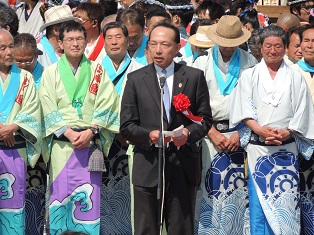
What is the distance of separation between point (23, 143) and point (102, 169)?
78 centimetres

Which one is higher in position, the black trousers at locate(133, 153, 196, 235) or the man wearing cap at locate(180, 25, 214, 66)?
the man wearing cap at locate(180, 25, 214, 66)

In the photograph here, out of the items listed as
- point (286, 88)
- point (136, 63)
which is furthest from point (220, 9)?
point (286, 88)

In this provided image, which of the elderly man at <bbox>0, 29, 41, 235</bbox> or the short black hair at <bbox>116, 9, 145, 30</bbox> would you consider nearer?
the elderly man at <bbox>0, 29, 41, 235</bbox>

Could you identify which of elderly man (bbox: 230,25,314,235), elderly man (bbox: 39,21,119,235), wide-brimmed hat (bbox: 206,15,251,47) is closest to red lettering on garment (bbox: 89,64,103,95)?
elderly man (bbox: 39,21,119,235)

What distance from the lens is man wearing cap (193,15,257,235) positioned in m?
8.31

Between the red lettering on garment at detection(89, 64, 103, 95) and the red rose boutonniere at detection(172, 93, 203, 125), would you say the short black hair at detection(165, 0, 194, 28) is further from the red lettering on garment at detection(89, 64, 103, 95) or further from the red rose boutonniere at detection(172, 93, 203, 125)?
the red rose boutonniere at detection(172, 93, 203, 125)

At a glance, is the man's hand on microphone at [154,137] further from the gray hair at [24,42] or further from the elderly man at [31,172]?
the gray hair at [24,42]

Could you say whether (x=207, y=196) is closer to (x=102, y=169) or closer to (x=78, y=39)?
(x=102, y=169)

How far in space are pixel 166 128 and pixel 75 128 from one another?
1189mm

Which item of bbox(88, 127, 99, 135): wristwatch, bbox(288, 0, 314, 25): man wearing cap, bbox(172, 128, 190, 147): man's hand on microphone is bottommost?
bbox(172, 128, 190, 147): man's hand on microphone

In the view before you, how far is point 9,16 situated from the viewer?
31.4 ft

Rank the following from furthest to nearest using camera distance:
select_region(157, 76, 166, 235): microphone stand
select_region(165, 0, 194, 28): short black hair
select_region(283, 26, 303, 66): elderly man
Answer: select_region(165, 0, 194, 28): short black hair < select_region(283, 26, 303, 66): elderly man < select_region(157, 76, 166, 235): microphone stand

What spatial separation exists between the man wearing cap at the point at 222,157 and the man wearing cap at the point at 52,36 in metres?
1.68

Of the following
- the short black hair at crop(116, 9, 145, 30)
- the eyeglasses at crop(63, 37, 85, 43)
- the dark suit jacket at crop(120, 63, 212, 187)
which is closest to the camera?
the dark suit jacket at crop(120, 63, 212, 187)
